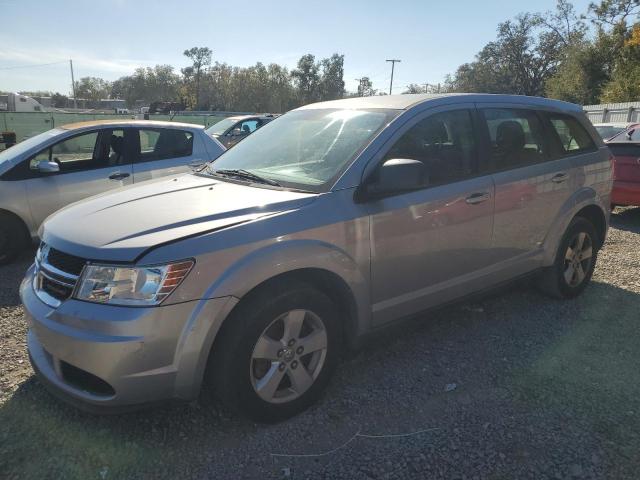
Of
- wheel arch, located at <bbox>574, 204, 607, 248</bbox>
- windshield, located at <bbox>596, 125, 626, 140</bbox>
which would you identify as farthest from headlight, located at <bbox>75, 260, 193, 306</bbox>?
windshield, located at <bbox>596, 125, 626, 140</bbox>

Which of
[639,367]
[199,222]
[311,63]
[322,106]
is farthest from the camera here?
[311,63]

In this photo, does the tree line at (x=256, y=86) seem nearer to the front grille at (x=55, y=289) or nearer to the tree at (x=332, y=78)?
the tree at (x=332, y=78)

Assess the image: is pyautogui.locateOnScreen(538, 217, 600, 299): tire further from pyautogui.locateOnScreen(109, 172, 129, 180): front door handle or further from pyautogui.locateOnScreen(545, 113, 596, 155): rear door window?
pyautogui.locateOnScreen(109, 172, 129, 180): front door handle

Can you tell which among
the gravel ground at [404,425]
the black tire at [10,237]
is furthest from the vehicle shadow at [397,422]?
the black tire at [10,237]

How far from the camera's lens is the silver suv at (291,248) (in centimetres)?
224

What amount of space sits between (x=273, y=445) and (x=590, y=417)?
177cm

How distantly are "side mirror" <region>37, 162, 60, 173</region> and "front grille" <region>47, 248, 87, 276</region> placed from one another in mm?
3307

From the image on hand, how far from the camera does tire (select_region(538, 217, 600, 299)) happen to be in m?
4.27

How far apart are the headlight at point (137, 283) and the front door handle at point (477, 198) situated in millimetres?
1984

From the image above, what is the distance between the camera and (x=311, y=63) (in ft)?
281

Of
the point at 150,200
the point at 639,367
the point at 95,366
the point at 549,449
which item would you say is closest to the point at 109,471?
the point at 95,366

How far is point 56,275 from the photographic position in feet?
8.02

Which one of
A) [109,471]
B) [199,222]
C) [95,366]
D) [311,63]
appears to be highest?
[311,63]

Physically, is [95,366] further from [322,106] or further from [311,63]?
[311,63]
